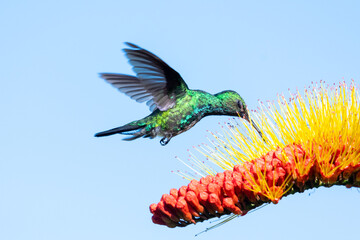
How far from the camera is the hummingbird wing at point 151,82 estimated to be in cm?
514

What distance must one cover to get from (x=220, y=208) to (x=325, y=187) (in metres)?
0.68

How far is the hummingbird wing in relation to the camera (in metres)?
5.14

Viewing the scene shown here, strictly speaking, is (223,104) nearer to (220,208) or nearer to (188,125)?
(188,125)

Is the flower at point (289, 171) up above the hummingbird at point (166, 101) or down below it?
below

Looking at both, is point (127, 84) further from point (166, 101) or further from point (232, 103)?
point (232, 103)

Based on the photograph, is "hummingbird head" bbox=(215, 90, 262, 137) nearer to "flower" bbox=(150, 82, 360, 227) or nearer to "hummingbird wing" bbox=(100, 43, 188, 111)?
"hummingbird wing" bbox=(100, 43, 188, 111)

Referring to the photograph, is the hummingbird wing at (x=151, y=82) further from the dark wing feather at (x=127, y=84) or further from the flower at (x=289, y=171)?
the flower at (x=289, y=171)

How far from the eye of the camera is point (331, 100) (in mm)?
3627

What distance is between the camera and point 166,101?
5.80m

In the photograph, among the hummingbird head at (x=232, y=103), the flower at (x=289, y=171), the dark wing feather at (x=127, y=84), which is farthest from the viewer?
the hummingbird head at (x=232, y=103)

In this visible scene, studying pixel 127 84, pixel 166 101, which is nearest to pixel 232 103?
pixel 166 101

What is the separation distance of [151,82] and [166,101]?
0.35 meters

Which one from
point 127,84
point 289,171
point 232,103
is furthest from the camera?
point 232,103

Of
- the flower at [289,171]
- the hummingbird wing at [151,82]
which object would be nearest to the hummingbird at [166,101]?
the hummingbird wing at [151,82]
